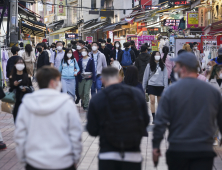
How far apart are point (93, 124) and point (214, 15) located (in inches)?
829

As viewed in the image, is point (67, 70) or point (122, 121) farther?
point (67, 70)

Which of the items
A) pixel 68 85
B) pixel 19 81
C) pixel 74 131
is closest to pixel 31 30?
pixel 68 85

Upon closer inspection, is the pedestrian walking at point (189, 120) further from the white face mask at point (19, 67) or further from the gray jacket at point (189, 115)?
the white face mask at point (19, 67)

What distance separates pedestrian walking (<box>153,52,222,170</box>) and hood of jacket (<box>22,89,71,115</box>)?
0.94 metres

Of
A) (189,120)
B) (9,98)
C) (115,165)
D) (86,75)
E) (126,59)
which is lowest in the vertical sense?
(115,165)

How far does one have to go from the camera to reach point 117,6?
4281 cm

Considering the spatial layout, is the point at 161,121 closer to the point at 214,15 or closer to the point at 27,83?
the point at 27,83

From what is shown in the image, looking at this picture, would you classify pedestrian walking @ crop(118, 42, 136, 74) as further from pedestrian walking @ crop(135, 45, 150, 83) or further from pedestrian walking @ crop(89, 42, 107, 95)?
pedestrian walking @ crop(89, 42, 107, 95)

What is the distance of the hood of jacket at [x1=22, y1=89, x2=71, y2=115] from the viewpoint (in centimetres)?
346

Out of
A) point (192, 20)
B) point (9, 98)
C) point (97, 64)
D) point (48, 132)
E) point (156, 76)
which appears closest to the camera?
point (48, 132)

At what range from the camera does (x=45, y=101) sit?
351 cm

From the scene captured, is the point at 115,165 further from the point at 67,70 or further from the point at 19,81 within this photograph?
the point at 67,70

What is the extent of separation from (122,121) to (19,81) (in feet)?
13.5

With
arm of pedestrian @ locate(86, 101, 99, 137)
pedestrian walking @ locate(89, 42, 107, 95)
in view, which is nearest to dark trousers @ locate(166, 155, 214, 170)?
arm of pedestrian @ locate(86, 101, 99, 137)
